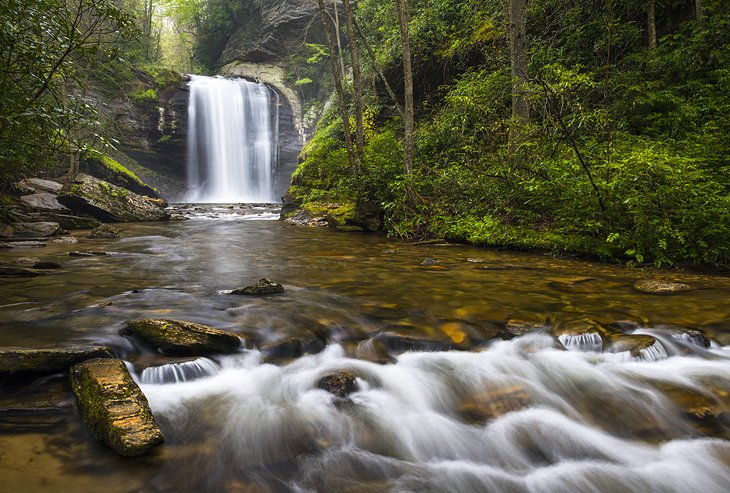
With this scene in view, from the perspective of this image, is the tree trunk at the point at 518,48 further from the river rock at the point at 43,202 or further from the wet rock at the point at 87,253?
the river rock at the point at 43,202

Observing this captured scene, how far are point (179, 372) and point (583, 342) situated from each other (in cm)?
323

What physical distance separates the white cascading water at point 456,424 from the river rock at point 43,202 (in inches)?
465

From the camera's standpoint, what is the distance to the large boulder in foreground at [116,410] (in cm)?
203

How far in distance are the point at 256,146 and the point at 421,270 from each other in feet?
83.7

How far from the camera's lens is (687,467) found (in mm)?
2275

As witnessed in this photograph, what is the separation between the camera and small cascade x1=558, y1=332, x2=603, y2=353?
347 centimetres

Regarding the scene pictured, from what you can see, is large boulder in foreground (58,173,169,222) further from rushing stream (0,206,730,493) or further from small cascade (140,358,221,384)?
small cascade (140,358,221,384)

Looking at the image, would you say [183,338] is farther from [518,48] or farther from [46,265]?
[518,48]

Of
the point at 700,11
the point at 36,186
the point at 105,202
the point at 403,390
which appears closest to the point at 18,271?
the point at 403,390

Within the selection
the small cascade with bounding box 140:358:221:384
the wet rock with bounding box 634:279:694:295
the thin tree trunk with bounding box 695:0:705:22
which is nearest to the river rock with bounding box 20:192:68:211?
the small cascade with bounding box 140:358:221:384

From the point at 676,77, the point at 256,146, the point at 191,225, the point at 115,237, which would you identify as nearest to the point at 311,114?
the point at 256,146

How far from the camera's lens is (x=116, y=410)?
2.14 metres

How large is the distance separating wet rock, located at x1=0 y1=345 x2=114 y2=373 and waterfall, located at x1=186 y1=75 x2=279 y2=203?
84.1 feet

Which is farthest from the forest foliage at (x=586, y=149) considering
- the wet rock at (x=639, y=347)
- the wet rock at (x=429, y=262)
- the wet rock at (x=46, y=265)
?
the wet rock at (x=46, y=265)
